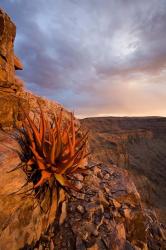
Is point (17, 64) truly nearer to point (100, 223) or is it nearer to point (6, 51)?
point (6, 51)

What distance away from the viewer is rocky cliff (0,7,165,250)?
2.69 meters

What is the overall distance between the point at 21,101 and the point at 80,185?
6.11 feet

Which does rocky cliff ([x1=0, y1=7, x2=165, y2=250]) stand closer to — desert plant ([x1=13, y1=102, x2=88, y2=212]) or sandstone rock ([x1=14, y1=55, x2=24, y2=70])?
desert plant ([x1=13, y1=102, x2=88, y2=212])

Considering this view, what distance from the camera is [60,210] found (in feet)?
11.0

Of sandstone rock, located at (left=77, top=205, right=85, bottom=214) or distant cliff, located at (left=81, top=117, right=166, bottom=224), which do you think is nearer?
sandstone rock, located at (left=77, top=205, right=85, bottom=214)

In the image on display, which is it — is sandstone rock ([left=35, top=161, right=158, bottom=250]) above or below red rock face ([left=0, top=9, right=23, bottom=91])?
below

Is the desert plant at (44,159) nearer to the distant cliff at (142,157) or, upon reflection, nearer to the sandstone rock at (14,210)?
the sandstone rock at (14,210)

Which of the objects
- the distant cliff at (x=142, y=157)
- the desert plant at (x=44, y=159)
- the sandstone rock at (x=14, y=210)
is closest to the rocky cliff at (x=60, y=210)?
the sandstone rock at (x=14, y=210)

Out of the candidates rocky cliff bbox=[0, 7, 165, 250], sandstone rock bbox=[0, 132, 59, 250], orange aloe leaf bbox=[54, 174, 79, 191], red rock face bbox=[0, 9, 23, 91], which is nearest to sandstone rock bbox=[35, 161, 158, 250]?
rocky cliff bbox=[0, 7, 165, 250]

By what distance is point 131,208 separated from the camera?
3986 millimetres

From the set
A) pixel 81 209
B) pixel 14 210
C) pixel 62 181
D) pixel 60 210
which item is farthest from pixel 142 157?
pixel 14 210

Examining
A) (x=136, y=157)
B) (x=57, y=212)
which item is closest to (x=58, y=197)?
(x=57, y=212)

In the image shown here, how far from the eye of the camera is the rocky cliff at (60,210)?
2.69 meters

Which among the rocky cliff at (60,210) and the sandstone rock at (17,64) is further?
the sandstone rock at (17,64)
